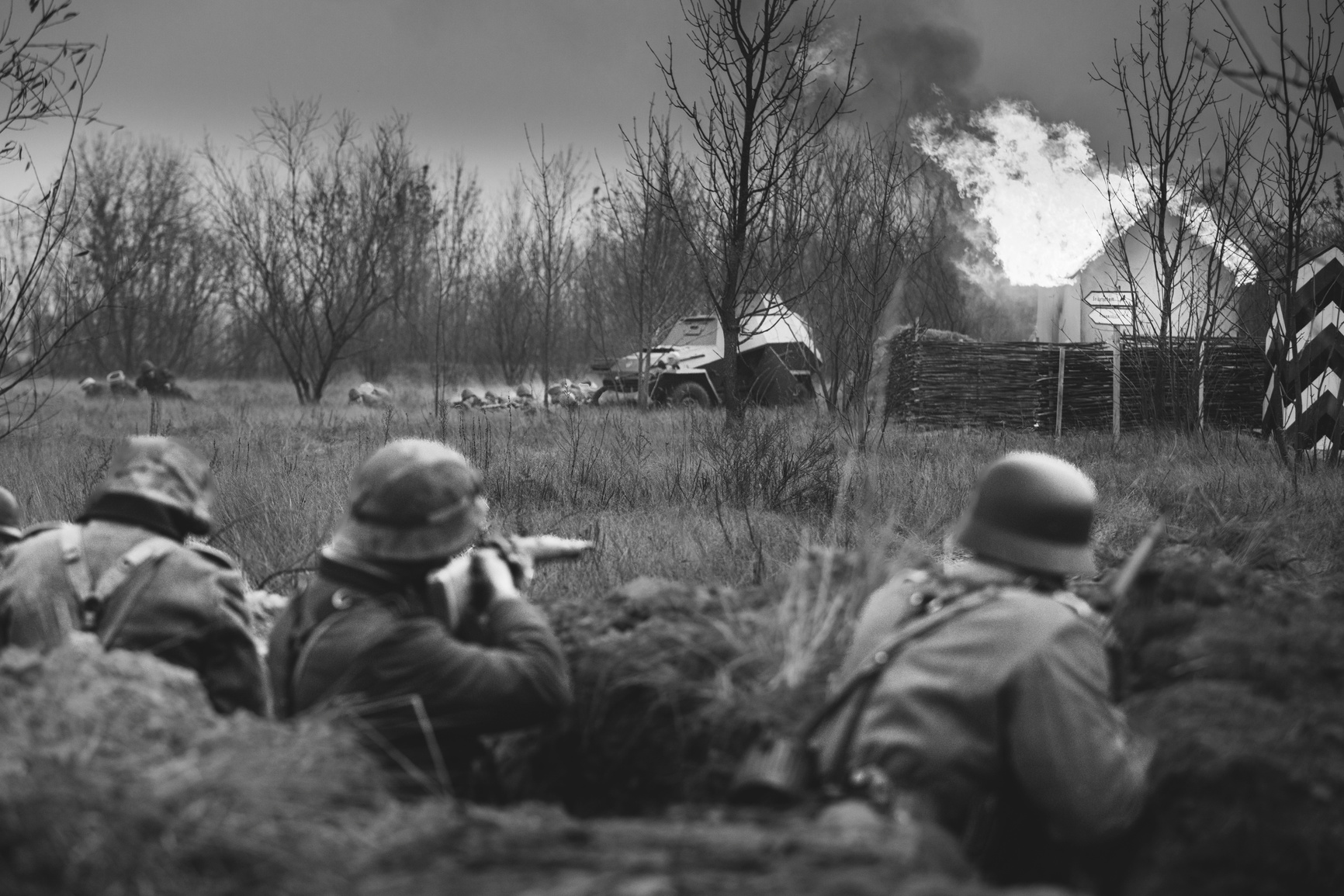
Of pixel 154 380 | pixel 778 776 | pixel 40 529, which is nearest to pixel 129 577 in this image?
pixel 40 529

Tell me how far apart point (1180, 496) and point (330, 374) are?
24121mm

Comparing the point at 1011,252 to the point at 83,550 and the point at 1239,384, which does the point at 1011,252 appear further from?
the point at 83,550

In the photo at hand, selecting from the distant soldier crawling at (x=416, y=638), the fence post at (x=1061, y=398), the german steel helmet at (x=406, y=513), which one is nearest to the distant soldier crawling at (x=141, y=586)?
the distant soldier crawling at (x=416, y=638)


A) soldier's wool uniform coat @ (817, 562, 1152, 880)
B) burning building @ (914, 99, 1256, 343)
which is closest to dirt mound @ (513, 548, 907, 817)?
soldier's wool uniform coat @ (817, 562, 1152, 880)

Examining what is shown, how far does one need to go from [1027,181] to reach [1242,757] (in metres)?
20.3

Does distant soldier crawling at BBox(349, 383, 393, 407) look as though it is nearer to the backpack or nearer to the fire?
the fire

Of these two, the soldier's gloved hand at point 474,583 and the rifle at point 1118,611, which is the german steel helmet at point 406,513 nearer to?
the soldier's gloved hand at point 474,583

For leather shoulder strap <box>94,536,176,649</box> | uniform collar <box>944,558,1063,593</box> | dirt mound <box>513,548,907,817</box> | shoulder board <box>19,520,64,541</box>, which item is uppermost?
uniform collar <box>944,558,1063,593</box>

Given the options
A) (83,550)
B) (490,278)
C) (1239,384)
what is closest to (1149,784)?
(83,550)

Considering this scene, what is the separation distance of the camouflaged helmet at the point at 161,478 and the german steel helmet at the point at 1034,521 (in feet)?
6.76

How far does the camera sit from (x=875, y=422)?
14203 mm

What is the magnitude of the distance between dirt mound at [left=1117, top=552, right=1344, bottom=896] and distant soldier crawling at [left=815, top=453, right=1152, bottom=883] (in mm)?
137

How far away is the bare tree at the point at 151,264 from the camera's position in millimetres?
26344

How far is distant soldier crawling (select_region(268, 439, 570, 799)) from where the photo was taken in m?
2.63
